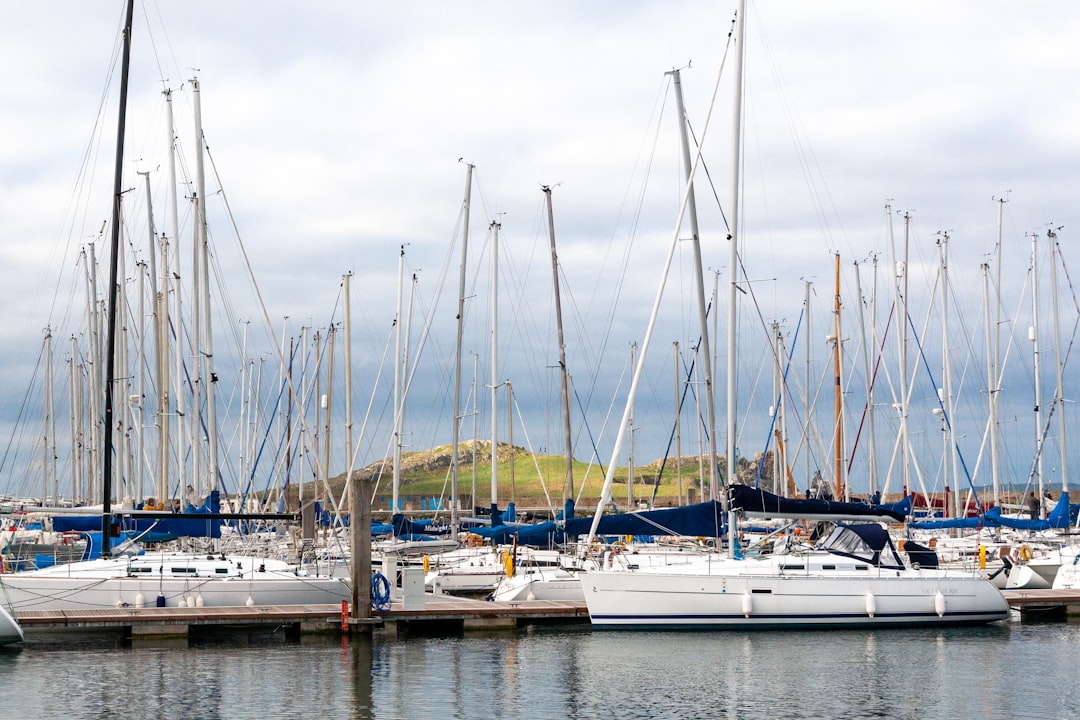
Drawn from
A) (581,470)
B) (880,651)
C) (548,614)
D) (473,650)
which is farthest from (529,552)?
(581,470)

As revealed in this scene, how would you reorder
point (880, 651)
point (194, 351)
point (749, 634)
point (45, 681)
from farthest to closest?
point (194, 351)
point (749, 634)
point (880, 651)
point (45, 681)

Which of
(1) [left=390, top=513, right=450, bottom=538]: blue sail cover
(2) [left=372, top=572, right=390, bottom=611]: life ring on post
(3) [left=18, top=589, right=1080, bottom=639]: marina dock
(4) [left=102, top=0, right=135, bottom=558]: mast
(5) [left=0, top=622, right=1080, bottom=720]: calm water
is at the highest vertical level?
(4) [left=102, top=0, right=135, bottom=558]: mast

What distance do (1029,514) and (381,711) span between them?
116ft

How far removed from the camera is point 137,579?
31359 mm

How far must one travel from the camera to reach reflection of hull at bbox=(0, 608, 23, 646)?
27.3 metres

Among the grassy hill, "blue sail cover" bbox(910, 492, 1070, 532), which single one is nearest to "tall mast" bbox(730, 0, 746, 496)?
"blue sail cover" bbox(910, 492, 1070, 532)

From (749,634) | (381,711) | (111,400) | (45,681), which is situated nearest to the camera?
(381,711)

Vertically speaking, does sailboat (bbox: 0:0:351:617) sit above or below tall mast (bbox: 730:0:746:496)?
below

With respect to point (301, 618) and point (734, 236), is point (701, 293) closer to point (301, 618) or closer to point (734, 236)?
point (734, 236)

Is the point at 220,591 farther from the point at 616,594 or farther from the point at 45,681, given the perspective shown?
the point at 616,594

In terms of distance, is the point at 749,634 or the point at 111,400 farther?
the point at 111,400

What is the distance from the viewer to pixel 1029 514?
49000 mm

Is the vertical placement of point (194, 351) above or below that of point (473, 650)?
above

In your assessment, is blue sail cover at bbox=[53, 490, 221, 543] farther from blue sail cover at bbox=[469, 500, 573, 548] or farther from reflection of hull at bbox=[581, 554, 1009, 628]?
reflection of hull at bbox=[581, 554, 1009, 628]
